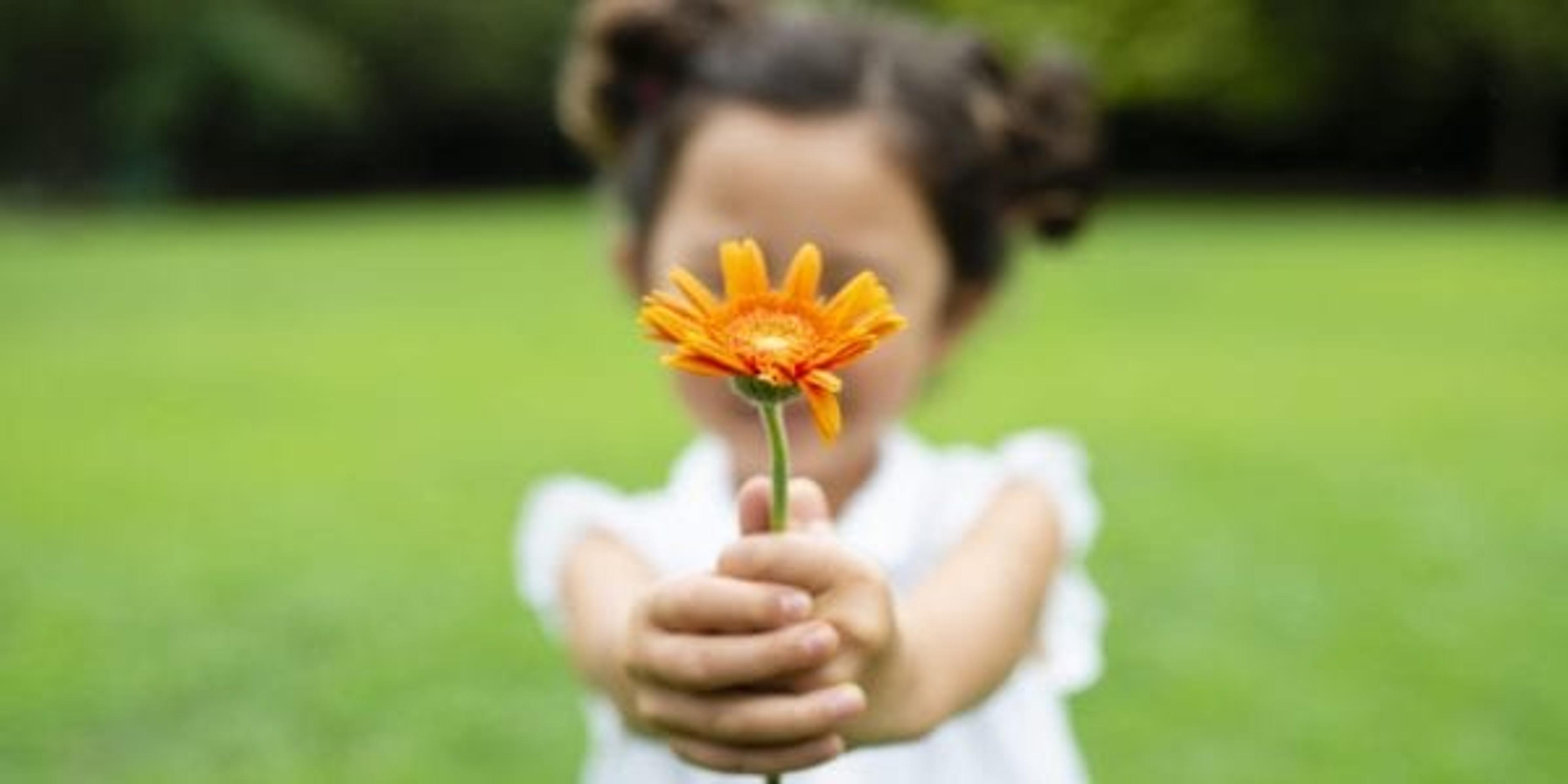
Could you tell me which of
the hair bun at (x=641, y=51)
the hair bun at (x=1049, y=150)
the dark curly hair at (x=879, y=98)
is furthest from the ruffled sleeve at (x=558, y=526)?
the hair bun at (x=1049, y=150)

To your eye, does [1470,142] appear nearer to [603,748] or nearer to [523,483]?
[523,483]

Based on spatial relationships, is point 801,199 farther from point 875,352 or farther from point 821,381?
point 821,381

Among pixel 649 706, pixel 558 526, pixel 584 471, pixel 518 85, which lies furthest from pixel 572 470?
pixel 518 85

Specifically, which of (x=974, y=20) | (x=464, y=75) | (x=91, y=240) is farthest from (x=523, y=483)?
(x=464, y=75)

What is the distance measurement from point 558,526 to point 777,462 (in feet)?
3.20

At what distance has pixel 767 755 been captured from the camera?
106cm

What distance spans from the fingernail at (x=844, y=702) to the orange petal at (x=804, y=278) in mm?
252

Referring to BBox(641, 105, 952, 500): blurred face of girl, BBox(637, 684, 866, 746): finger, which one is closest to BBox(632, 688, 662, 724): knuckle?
BBox(637, 684, 866, 746): finger

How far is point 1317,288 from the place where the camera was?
1310cm

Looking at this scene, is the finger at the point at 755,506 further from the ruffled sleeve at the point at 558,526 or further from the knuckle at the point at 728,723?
the ruffled sleeve at the point at 558,526

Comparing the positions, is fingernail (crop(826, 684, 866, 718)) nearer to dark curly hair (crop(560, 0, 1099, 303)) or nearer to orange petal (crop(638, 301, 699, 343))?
orange petal (crop(638, 301, 699, 343))

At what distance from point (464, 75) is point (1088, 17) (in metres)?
10.2

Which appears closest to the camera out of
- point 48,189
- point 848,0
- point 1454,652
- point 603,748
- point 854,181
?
point 854,181

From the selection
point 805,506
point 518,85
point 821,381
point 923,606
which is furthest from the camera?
point 518,85
